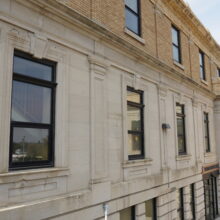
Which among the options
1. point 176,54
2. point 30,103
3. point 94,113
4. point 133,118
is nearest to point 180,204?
point 133,118

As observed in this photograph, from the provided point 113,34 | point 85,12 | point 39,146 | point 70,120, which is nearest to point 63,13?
point 85,12

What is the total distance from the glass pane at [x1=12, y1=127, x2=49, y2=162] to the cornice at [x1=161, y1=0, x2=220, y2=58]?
908 cm

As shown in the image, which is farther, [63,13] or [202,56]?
[202,56]

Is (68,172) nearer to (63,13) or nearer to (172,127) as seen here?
(63,13)

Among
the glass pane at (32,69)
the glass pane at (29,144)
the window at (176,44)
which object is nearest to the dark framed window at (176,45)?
the window at (176,44)

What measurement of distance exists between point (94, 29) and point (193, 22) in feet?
31.0

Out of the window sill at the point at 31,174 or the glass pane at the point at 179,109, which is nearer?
the window sill at the point at 31,174

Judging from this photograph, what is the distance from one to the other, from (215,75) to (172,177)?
1071 cm

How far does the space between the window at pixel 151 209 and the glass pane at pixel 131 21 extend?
20.8 ft

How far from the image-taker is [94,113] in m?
7.22

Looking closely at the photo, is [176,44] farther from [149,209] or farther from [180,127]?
[149,209]

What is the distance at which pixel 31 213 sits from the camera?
5.20 meters

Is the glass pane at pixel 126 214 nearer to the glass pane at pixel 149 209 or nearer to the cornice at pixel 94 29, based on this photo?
the glass pane at pixel 149 209

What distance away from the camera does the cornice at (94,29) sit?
6078mm
